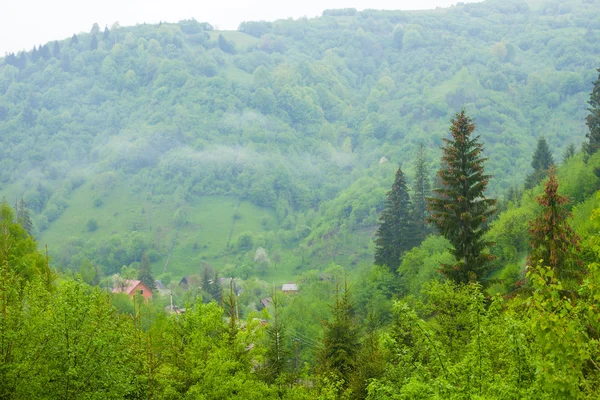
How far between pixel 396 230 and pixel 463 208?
3885 centimetres

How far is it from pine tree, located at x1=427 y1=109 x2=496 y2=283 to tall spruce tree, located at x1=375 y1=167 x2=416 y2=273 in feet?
121

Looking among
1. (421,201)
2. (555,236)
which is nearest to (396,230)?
(421,201)

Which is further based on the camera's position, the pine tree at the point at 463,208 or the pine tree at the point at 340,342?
the pine tree at the point at 340,342

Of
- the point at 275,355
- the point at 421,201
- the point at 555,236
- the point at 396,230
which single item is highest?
the point at 555,236

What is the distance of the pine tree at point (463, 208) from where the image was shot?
3250 cm

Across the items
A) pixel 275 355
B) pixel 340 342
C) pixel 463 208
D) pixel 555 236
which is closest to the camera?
pixel 555 236

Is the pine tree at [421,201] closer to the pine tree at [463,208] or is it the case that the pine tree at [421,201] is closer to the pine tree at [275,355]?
the pine tree at [463,208]

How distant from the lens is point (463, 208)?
32688 mm

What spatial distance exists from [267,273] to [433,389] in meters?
169

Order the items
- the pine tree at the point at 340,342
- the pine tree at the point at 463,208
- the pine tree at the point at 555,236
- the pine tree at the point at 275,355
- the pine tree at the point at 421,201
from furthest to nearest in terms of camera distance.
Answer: the pine tree at the point at 421,201, the pine tree at the point at 340,342, the pine tree at the point at 463,208, the pine tree at the point at 275,355, the pine tree at the point at 555,236

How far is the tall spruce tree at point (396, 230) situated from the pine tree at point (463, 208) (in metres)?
36.9

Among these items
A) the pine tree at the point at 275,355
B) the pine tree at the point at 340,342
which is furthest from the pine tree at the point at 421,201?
the pine tree at the point at 275,355

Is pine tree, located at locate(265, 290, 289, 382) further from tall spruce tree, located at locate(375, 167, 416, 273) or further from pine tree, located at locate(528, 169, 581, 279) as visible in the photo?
tall spruce tree, located at locate(375, 167, 416, 273)

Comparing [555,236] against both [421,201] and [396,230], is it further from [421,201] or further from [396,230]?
[421,201]
